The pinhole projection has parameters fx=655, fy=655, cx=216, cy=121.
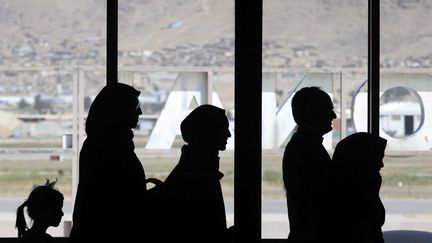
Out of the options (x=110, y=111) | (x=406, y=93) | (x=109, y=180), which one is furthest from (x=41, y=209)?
(x=406, y=93)

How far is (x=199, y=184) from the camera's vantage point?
2641mm

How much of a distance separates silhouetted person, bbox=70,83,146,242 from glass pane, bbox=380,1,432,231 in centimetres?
194

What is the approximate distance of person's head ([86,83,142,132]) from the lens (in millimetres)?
2617

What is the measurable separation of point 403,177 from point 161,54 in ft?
17.9

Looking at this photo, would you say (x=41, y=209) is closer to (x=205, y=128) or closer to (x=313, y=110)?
(x=205, y=128)

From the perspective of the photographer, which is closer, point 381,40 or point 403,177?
point 381,40

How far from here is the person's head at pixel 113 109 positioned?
2.62 m

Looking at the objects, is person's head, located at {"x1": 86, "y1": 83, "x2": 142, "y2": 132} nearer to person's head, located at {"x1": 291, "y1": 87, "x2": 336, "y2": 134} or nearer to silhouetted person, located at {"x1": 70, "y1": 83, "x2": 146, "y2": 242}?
silhouetted person, located at {"x1": 70, "y1": 83, "x2": 146, "y2": 242}

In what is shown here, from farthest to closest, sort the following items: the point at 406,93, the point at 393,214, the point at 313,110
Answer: the point at 393,214 < the point at 406,93 < the point at 313,110

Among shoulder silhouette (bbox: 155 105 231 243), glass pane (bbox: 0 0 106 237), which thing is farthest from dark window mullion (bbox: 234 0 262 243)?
shoulder silhouette (bbox: 155 105 231 243)

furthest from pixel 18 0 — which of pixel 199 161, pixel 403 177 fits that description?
pixel 403 177

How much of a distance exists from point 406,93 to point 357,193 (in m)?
2.97

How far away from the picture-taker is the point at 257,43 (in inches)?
144

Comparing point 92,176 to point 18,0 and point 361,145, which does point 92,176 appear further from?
point 18,0
